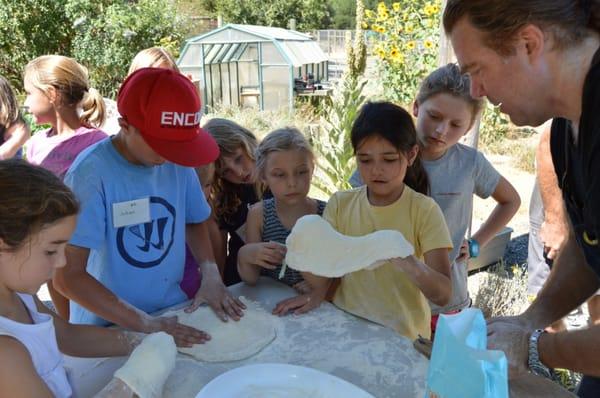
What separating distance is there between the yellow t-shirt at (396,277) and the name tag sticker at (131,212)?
2.32ft

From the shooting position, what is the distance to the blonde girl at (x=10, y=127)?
371cm

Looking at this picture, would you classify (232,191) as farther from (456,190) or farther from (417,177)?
(456,190)

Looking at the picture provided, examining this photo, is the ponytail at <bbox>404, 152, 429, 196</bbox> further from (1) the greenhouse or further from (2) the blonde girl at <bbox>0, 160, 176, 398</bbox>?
(1) the greenhouse

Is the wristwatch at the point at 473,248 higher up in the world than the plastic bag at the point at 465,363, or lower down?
lower down

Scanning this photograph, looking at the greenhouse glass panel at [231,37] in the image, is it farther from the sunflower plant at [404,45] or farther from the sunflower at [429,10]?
the sunflower at [429,10]

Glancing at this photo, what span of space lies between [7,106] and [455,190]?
342 centimetres

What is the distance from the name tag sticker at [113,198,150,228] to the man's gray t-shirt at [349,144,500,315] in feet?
3.38

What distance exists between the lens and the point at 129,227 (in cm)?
163

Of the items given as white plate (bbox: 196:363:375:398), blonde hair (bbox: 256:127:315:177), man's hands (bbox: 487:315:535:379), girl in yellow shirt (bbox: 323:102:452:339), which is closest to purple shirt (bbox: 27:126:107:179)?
blonde hair (bbox: 256:127:315:177)

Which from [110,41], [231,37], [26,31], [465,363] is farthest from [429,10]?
[26,31]

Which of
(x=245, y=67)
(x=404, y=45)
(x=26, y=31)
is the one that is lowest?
(x=245, y=67)

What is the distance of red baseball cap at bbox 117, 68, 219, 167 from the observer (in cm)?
160

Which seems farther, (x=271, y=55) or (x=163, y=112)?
(x=271, y=55)

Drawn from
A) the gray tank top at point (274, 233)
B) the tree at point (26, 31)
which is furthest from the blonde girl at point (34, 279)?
the tree at point (26, 31)
